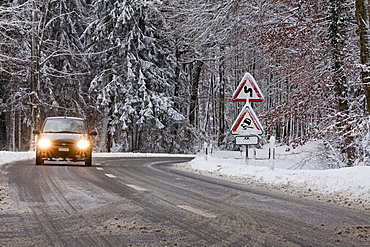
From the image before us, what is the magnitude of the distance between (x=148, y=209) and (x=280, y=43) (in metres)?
9.47

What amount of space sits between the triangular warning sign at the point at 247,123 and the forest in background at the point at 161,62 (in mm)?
1332

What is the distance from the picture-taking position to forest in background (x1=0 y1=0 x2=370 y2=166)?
14.2 m

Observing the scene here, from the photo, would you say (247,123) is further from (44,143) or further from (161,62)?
(161,62)

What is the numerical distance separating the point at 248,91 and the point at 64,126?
7490 millimetres

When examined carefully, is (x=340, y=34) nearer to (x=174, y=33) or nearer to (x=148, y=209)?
(x=174, y=33)

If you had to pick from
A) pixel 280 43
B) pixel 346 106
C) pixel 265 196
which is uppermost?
pixel 280 43

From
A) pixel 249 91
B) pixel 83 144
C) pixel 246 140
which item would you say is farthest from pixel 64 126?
pixel 249 91

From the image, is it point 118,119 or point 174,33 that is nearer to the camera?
point 174,33

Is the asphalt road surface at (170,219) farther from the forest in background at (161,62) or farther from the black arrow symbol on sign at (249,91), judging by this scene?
the forest in background at (161,62)

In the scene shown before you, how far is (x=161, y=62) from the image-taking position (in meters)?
39.1

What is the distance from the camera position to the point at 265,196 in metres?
8.23

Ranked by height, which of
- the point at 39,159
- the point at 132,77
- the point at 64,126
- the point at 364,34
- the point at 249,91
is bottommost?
the point at 39,159

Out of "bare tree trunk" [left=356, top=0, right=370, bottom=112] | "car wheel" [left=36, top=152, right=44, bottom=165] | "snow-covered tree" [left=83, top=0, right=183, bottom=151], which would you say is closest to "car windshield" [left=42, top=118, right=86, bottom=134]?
"car wheel" [left=36, top=152, right=44, bottom=165]

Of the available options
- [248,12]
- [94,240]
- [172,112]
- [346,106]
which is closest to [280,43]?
[248,12]
